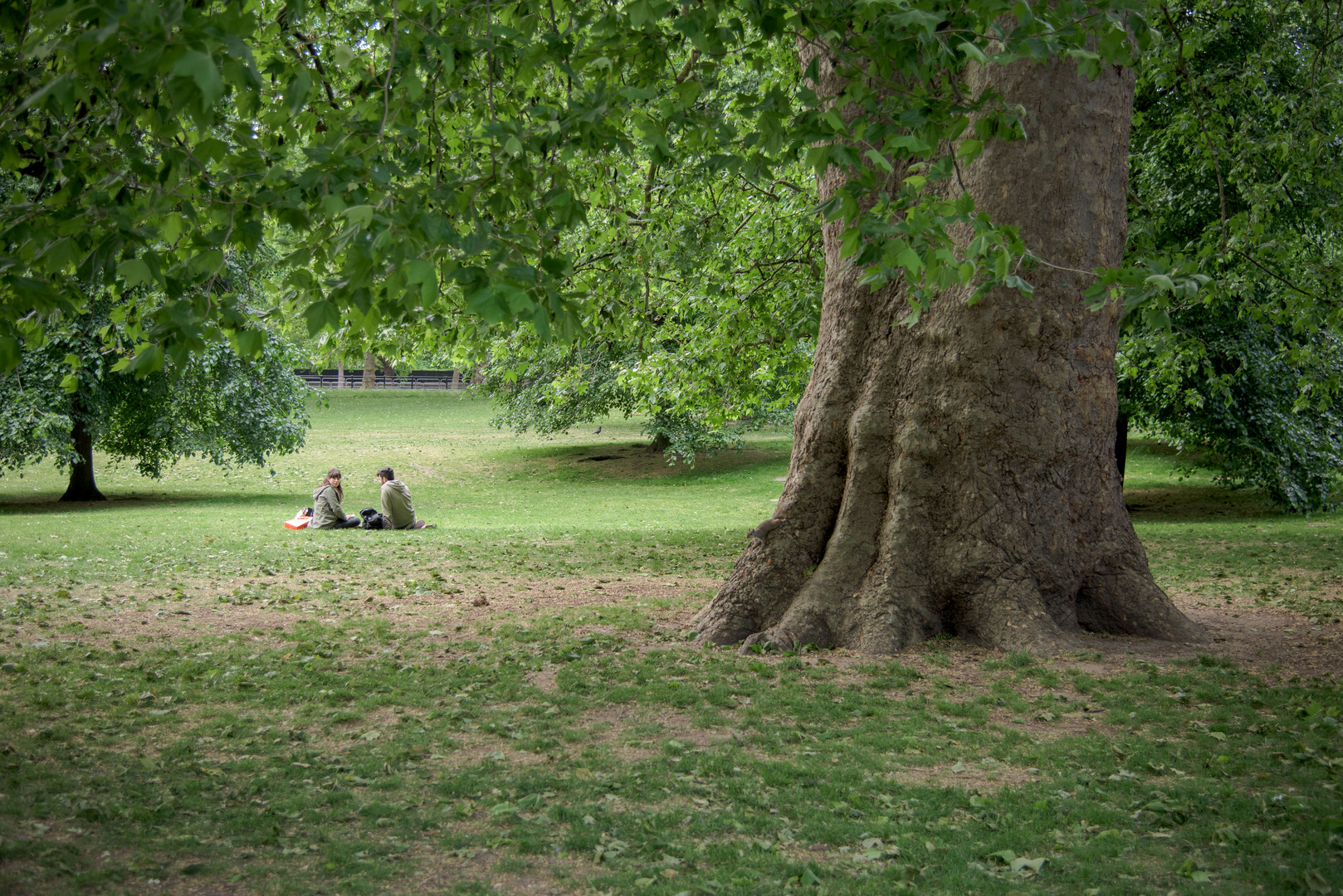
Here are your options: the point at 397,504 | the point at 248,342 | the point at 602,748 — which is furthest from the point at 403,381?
the point at 248,342

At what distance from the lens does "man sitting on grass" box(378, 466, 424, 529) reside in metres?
16.0

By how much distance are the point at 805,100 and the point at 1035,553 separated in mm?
4641

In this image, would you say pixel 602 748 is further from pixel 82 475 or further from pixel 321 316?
pixel 82 475

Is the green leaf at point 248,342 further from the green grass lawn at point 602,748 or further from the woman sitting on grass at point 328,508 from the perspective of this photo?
the woman sitting on grass at point 328,508

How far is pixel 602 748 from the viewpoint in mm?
5449

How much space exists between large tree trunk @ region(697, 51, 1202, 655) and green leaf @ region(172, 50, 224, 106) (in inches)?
231

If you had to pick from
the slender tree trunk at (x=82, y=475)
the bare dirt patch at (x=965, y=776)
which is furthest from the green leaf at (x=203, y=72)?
the slender tree trunk at (x=82, y=475)

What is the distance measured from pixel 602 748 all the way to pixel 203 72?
4109 mm

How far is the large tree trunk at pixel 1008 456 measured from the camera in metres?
7.45

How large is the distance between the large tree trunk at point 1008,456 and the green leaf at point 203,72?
5.86 meters

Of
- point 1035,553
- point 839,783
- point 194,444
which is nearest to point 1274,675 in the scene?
point 1035,553

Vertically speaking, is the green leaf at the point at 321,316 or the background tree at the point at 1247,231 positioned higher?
the background tree at the point at 1247,231

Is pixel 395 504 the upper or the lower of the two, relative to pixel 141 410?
lower

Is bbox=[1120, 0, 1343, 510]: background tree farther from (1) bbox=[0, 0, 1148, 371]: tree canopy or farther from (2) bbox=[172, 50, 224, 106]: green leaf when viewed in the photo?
(2) bbox=[172, 50, 224, 106]: green leaf
